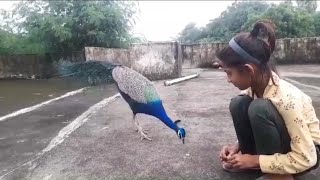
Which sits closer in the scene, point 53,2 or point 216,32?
point 53,2

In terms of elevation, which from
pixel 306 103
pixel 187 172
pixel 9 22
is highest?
pixel 9 22

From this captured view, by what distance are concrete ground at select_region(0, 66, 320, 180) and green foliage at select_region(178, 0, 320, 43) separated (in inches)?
251

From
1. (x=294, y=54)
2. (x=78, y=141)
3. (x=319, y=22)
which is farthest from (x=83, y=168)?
(x=319, y=22)

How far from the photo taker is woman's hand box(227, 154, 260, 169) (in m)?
1.96

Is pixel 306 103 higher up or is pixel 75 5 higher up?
pixel 75 5

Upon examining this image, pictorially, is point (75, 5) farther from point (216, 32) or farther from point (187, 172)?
point (216, 32)

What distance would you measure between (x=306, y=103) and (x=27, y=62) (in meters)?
9.12

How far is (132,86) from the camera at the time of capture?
10.7 feet

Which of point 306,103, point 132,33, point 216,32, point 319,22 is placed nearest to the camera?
point 306,103

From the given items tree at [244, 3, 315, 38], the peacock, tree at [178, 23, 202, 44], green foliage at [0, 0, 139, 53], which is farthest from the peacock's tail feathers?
tree at [178, 23, 202, 44]

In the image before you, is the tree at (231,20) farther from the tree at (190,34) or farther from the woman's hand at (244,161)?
the woman's hand at (244,161)

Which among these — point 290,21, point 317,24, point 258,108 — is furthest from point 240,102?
point 317,24

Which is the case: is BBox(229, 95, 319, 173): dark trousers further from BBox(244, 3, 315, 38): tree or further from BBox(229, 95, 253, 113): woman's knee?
BBox(244, 3, 315, 38): tree

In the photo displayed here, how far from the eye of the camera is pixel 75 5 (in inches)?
404
